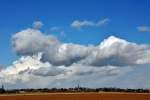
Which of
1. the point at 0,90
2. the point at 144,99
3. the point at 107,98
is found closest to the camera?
the point at 144,99

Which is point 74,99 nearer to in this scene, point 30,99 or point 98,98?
point 98,98

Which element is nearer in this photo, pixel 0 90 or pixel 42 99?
pixel 42 99

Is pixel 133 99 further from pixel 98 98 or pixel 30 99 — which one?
pixel 30 99

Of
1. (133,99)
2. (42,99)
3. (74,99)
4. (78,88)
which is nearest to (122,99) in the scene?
(133,99)

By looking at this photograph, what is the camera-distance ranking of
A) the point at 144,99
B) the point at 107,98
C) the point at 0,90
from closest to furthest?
the point at 144,99
the point at 107,98
the point at 0,90

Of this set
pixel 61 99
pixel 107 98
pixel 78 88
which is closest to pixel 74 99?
pixel 61 99

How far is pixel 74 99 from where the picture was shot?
252 ft

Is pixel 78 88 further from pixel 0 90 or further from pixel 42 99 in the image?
pixel 42 99

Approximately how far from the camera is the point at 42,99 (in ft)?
262

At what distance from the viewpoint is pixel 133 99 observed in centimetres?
7762

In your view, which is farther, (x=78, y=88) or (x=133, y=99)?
(x=78, y=88)

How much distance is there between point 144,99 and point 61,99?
586 inches

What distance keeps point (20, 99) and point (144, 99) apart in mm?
23815

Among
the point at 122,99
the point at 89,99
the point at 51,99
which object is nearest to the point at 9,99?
the point at 51,99
